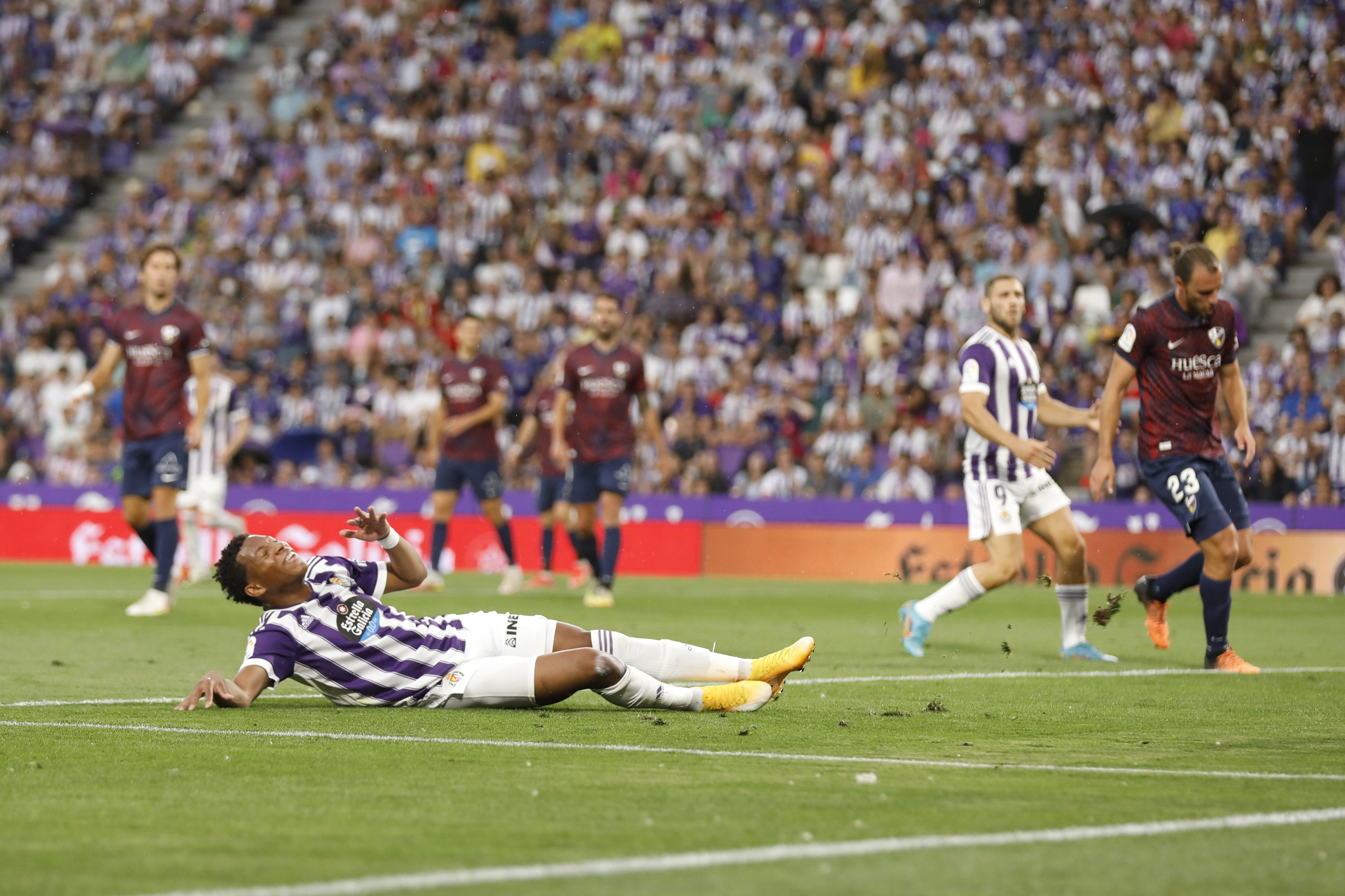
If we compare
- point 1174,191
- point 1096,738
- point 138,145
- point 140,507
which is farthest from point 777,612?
point 138,145

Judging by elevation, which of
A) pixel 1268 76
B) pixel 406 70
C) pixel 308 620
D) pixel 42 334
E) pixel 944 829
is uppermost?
pixel 406 70

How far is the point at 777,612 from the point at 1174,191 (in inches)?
406

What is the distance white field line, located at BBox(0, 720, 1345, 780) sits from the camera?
6.21 metres

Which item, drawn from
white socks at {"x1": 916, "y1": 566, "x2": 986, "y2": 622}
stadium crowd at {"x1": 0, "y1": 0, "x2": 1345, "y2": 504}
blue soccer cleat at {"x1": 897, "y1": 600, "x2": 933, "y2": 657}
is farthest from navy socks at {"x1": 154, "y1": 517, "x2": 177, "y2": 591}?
stadium crowd at {"x1": 0, "y1": 0, "x2": 1345, "y2": 504}

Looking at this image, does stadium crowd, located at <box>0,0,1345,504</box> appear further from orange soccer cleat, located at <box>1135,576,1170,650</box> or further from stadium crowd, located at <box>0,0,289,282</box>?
orange soccer cleat, located at <box>1135,576,1170,650</box>

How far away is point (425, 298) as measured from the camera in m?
27.0

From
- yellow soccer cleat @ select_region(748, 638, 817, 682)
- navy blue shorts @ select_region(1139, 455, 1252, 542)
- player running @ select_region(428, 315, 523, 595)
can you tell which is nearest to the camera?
yellow soccer cleat @ select_region(748, 638, 817, 682)

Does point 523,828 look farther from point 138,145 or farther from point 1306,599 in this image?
point 138,145

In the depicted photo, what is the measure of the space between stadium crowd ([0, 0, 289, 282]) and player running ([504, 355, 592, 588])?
1502 centimetres

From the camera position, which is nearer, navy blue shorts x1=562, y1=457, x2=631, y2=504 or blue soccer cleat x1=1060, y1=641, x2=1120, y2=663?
blue soccer cleat x1=1060, y1=641, x2=1120, y2=663

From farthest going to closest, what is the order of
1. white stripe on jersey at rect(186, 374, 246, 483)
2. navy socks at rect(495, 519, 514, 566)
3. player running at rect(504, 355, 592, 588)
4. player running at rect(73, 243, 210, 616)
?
white stripe on jersey at rect(186, 374, 246, 483) → player running at rect(504, 355, 592, 588) → navy socks at rect(495, 519, 514, 566) → player running at rect(73, 243, 210, 616)

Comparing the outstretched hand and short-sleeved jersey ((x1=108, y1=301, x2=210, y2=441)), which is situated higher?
short-sleeved jersey ((x1=108, y1=301, x2=210, y2=441))

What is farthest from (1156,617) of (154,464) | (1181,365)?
(154,464)

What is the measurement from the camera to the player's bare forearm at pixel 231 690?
7.29 metres
